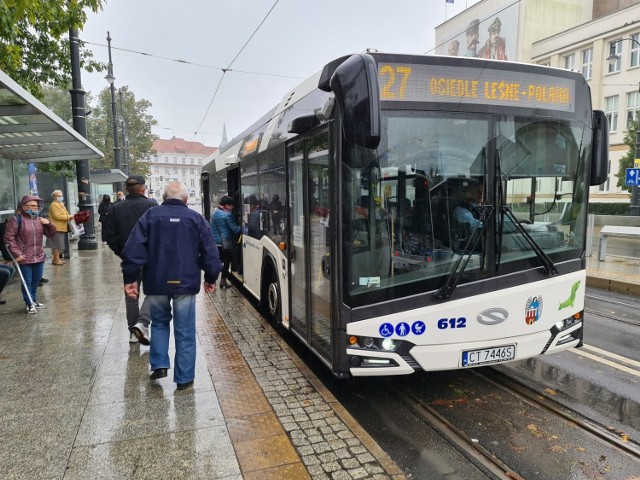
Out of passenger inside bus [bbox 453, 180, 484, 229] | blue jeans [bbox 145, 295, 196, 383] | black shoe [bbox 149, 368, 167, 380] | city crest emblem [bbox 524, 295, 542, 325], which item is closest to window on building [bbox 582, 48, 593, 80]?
city crest emblem [bbox 524, 295, 542, 325]

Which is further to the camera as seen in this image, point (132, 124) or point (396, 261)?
point (132, 124)

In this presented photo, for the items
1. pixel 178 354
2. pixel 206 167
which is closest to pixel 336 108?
pixel 178 354

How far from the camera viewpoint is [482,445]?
3697 millimetres

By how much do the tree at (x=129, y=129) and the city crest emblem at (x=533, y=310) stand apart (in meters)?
46.9

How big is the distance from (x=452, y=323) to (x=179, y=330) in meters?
2.36

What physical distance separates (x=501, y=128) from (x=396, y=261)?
55.2 inches

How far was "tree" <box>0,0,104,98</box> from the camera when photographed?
25.0 feet

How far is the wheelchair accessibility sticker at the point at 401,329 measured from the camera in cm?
389

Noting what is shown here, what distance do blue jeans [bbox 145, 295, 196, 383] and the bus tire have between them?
1.70 meters

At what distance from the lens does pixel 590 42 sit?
37.2m

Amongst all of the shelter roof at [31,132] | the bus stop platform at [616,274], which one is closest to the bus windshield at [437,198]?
the shelter roof at [31,132]

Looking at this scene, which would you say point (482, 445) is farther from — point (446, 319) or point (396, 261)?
point (396, 261)

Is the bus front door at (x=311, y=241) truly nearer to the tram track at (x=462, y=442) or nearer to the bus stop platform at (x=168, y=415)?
the bus stop platform at (x=168, y=415)

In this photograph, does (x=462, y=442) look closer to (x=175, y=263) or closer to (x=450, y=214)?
(x=450, y=214)
